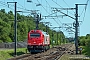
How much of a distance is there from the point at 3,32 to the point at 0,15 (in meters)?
18.7

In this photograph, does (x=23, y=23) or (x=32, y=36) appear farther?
(x=23, y=23)

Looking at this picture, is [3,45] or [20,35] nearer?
[3,45]

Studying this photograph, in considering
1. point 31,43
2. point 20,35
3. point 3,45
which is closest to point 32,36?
point 31,43

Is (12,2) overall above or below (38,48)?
above

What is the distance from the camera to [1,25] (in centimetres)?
9956

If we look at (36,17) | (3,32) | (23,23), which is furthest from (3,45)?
(23,23)

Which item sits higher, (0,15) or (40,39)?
(0,15)

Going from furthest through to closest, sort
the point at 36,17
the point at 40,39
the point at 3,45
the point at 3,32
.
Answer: the point at 3,32 → the point at 3,45 → the point at 36,17 → the point at 40,39

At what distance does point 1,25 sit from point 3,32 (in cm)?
303

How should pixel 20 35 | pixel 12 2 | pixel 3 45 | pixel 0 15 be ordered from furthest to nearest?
pixel 0 15, pixel 20 35, pixel 3 45, pixel 12 2

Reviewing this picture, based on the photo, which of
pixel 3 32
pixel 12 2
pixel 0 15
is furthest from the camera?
pixel 0 15

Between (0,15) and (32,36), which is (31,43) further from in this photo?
(0,15)

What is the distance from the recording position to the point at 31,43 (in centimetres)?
4875

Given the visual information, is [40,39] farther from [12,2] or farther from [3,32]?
[3,32]
